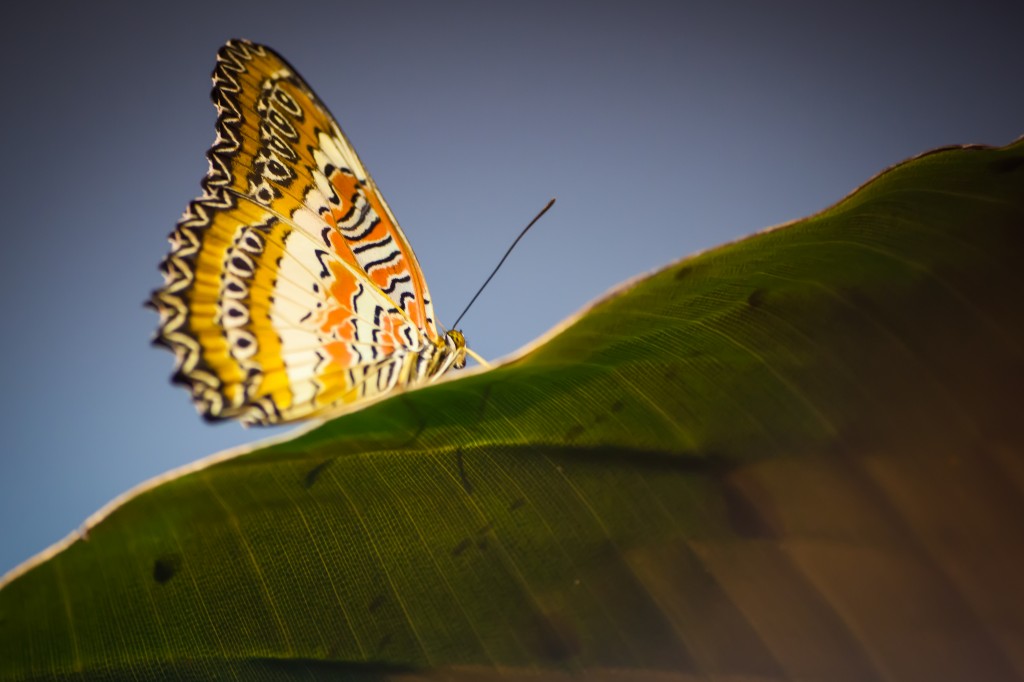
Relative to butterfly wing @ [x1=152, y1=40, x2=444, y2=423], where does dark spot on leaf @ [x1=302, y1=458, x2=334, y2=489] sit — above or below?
below

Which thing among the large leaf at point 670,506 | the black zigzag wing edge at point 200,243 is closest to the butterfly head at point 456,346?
the black zigzag wing edge at point 200,243

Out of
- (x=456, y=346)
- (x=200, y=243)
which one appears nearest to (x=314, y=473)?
(x=200, y=243)

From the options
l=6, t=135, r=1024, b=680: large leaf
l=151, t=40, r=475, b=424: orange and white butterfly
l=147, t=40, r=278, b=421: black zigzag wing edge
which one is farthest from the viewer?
l=151, t=40, r=475, b=424: orange and white butterfly

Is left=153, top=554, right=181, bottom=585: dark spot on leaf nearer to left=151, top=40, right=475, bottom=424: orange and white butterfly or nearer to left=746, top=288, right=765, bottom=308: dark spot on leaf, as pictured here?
left=151, top=40, right=475, bottom=424: orange and white butterfly

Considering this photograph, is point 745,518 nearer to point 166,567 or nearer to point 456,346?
point 166,567

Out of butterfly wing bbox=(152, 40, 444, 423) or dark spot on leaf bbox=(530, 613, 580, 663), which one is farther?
butterfly wing bbox=(152, 40, 444, 423)

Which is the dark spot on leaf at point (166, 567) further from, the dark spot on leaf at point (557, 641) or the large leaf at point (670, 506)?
the dark spot on leaf at point (557, 641)

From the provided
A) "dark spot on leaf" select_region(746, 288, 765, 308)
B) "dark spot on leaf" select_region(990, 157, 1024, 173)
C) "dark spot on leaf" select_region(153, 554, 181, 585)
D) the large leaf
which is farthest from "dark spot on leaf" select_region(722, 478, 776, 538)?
"dark spot on leaf" select_region(153, 554, 181, 585)

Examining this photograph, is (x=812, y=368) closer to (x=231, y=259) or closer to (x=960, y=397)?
(x=960, y=397)
